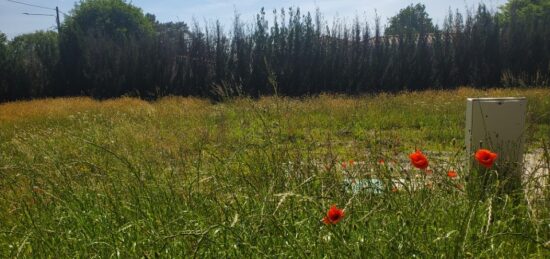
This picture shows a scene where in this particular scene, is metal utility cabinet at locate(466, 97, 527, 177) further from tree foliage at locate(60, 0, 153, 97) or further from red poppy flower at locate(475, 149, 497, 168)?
tree foliage at locate(60, 0, 153, 97)

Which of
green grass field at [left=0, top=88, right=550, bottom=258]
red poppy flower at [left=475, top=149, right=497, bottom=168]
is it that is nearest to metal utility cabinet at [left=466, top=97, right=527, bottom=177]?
green grass field at [left=0, top=88, right=550, bottom=258]

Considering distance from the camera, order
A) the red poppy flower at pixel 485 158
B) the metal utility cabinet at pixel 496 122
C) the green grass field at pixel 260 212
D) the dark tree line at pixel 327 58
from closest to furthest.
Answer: the red poppy flower at pixel 485 158
the green grass field at pixel 260 212
the metal utility cabinet at pixel 496 122
the dark tree line at pixel 327 58

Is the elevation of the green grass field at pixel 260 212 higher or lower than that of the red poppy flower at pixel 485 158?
lower

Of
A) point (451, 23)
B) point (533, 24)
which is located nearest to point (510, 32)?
point (533, 24)

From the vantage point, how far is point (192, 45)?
53.7 ft

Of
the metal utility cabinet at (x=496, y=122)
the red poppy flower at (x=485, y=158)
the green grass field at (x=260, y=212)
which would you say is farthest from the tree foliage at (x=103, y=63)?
the red poppy flower at (x=485, y=158)

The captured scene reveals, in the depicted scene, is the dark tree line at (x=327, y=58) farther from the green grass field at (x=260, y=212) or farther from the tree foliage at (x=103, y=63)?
the green grass field at (x=260, y=212)

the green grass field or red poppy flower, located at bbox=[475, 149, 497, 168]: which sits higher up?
red poppy flower, located at bbox=[475, 149, 497, 168]

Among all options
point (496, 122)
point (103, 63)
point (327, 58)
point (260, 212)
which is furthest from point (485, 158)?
point (103, 63)

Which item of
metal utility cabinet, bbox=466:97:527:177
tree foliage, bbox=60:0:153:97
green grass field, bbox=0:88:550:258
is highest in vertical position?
tree foliage, bbox=60:0:153:97

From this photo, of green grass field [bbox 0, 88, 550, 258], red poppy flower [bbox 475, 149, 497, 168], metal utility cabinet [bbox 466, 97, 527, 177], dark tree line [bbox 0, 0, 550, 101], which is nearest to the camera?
red poppy flower [bbox 475, 149, 497, 168]

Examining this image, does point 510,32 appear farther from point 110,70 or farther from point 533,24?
point 110,70

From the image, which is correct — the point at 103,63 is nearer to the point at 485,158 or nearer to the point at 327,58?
the point at 327,58

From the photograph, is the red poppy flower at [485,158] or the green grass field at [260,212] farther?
the green grass field at [260,212]
